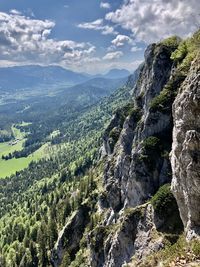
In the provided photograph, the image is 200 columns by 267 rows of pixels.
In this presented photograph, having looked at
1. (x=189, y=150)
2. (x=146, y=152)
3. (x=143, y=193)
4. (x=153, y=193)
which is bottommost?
(x=143, y=193)

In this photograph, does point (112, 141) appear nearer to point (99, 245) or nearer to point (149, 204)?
point (99, 245)

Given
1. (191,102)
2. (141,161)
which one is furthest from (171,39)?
(191,102)

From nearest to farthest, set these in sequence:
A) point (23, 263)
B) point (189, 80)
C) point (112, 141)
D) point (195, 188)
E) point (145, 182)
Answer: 1. point (195, 188)
2. point (189, 80)
3. point (145, 182)
4. point (112, 141)
5. point (23, 263)

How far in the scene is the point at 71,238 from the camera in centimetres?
11131

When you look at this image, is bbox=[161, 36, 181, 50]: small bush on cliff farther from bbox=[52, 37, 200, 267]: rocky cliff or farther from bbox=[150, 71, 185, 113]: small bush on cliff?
bbox=[150, 71, 185, 113]: small bush on cliff

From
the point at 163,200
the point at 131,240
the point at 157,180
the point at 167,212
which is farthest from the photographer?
the point at 157,180

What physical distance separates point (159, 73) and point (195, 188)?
61893 millimetres

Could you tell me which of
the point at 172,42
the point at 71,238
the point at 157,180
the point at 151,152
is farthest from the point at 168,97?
the point at 71,238

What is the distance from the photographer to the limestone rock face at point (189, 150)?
1549 inches

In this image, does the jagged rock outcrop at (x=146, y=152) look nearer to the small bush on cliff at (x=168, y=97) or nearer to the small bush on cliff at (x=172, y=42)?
the small bush on cliff at (x=168, y=97)

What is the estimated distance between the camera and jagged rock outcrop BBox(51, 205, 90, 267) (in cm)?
10800

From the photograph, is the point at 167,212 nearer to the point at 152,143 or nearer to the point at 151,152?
the point at 151,152

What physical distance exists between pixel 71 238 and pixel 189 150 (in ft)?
265

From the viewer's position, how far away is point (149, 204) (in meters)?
62.0
